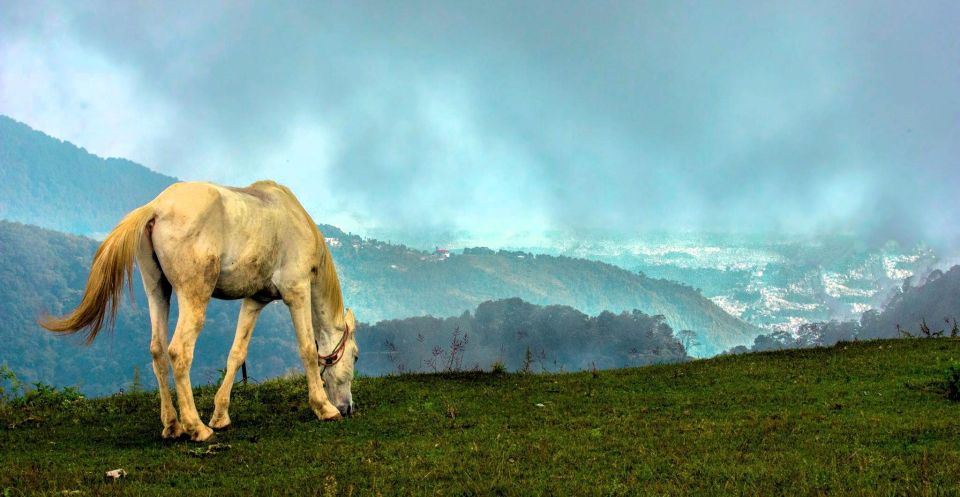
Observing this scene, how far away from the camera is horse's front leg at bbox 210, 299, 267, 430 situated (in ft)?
46.3

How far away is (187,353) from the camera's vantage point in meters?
12.7

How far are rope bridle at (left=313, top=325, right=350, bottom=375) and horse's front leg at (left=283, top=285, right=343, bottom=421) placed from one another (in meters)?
0.46

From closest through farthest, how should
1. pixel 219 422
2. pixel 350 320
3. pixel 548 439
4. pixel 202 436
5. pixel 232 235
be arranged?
pixel 548 439
pixel 202 436
pixel 232 235
pixel 219 422
pixel 350 320

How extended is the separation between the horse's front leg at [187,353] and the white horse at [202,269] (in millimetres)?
16

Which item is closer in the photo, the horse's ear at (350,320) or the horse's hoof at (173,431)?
the horse's hoof at (173,431)

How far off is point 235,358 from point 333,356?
206cm

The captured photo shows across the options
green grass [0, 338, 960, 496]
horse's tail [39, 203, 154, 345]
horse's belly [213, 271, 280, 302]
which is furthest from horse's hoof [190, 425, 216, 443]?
horse's tail [39, 203, 154, 345]

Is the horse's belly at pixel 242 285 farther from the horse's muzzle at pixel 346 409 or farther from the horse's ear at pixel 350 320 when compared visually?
the horse's muzzle at pixel 346 409

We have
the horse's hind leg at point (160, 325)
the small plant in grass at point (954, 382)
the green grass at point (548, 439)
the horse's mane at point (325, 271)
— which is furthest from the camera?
the horse's mane at point (325, 271)

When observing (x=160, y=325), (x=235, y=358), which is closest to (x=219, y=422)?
(x=235, y=358)

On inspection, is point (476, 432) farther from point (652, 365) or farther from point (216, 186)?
point (652, 365)

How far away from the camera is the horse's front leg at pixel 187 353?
1260cm

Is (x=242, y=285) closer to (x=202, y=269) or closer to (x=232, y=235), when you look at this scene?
(x=232, y=235)

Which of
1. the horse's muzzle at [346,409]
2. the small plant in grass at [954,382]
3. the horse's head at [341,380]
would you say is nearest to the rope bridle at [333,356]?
the horse's head at [341,380]
